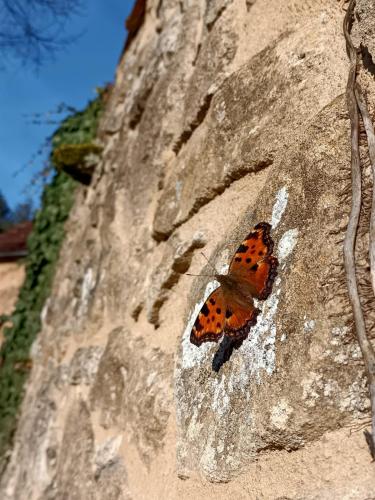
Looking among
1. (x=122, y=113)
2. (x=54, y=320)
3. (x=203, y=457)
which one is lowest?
(x=203, y=457)

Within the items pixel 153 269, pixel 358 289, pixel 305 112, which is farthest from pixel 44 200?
pixel 358 289

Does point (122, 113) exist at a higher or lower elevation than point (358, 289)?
higher

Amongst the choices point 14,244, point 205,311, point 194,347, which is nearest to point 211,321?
point 205,311

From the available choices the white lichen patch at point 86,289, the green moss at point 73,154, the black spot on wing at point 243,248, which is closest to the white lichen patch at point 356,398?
the black spot on wing at point 243,248

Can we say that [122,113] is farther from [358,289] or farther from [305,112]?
[358,289]

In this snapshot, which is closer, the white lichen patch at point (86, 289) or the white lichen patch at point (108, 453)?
the white lichen patch at point (108, 453)

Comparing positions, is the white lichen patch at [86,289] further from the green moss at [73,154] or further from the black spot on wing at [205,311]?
the black spot on wing at [205,311]

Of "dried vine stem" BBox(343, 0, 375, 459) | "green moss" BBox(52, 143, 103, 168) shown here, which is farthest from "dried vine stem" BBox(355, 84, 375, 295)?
"green moss" BBox(52, 143, 103, 168)

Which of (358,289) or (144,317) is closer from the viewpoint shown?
(358,289)
